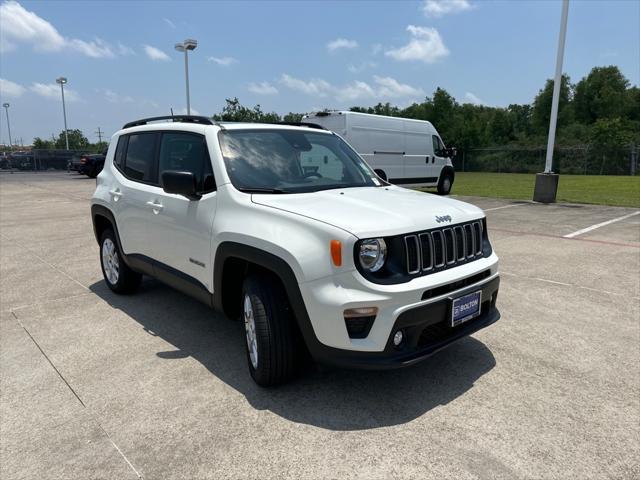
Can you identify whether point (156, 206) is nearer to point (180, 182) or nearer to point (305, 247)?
point (180, 182)

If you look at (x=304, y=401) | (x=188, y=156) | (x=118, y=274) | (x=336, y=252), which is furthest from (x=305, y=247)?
(x=118, y=274)

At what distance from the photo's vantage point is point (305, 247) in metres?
2.82

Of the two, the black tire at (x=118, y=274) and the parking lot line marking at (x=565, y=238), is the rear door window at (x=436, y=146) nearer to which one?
the parking lot line marking at (x=565, y=238)

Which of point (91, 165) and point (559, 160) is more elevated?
point (559, 160)

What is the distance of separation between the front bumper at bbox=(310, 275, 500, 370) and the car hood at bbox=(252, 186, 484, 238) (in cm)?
50

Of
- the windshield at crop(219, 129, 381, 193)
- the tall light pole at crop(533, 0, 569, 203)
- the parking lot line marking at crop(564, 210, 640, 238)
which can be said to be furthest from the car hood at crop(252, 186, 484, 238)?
the tall light pole at crop(533, 0, 569, 203)

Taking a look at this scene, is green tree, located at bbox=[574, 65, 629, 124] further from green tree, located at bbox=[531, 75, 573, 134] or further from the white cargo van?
the white cargo van

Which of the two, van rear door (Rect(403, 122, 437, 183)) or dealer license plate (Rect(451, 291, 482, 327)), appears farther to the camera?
van rear door (Rect(403, 122, 437, 183))

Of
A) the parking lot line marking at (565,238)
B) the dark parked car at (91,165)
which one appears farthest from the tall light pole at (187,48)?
the parking lot line marking at (565,238)

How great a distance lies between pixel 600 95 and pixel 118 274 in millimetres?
70780

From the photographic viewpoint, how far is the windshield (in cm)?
359

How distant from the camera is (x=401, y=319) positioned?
2742mm

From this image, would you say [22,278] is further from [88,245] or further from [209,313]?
[209,313]

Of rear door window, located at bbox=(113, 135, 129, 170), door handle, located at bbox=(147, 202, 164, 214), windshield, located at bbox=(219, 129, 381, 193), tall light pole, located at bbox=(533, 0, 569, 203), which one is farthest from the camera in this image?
tall light pole, located at bbox=(533, 0, 569, 203)
